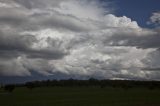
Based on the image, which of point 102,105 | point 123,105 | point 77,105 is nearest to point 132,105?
point 123,105

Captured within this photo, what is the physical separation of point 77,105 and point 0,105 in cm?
1450

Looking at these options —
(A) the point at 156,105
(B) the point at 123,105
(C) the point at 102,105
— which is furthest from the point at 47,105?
(A) the point at 156,105

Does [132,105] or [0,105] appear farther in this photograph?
[0,105]

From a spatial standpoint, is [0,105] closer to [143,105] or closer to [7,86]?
[143,105]

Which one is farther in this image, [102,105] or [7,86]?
[7,86]

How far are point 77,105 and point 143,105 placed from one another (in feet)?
38.0

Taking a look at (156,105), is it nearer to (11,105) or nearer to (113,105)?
(113,105)

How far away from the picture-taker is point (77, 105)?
57.5 m

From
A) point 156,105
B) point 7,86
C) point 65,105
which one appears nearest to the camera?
point 156,105

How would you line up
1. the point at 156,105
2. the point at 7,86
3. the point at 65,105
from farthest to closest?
the point at 7,86
the point at 65,105
the point at 156,105

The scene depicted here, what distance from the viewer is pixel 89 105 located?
56.4m

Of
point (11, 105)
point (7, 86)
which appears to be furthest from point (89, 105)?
point (7, 86)

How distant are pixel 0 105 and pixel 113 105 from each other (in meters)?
20.9

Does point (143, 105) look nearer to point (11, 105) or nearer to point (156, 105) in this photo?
point (156, 105)
